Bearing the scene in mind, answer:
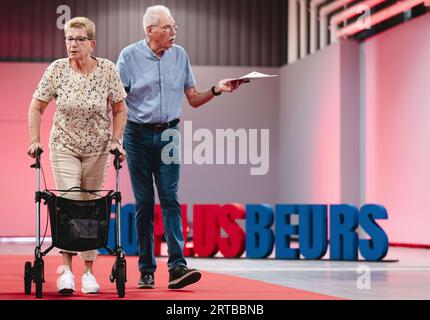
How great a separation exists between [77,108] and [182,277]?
40.1 inches

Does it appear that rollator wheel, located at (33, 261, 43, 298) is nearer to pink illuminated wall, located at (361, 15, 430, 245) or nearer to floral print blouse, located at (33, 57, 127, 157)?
floral print blouse, located at (33, 57, 127, 157)

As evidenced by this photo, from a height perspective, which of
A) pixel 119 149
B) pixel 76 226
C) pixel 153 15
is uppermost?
pixel 153 15

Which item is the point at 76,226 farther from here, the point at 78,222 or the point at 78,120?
the point at 78,120

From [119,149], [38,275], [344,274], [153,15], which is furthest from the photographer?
[344,274]

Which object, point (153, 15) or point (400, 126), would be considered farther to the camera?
point (400, 126)

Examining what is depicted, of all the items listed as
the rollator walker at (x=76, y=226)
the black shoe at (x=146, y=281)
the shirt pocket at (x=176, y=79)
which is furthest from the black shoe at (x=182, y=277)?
the shirt pocket at (x=176, y=79)

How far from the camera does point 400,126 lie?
1098cm

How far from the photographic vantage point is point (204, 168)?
1395 cm

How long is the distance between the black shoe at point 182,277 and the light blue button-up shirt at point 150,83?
78 centimetres

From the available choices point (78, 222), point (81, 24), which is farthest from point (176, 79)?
point (78, 222)

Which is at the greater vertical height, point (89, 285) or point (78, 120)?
point (78, 120)
